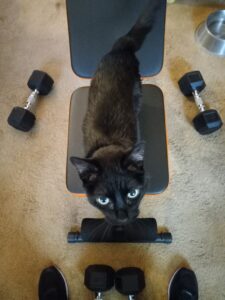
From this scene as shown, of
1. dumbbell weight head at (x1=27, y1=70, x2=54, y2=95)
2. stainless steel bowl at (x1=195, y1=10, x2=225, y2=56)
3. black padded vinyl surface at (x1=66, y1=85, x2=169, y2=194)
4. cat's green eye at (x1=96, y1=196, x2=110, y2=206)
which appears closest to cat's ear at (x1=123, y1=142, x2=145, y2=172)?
cat's green eye at (x1=96, y1=196, x2=110, y2=206)

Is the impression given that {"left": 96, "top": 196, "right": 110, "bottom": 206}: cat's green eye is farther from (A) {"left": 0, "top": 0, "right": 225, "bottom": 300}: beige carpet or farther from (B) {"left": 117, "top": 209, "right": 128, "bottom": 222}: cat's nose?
(A) {"left": 0, "top": 0, "right": 225, "bottom": 300}: beige carpet

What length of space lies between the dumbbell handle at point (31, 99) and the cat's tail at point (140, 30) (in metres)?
0.60

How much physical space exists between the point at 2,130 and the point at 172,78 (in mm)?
1066

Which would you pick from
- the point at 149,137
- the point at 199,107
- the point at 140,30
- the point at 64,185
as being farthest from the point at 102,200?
the point at 199,107

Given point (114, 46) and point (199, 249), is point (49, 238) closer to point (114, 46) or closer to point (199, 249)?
point (199, 249)

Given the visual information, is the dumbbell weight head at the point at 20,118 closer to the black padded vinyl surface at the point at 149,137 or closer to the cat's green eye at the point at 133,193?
the black padded vinyl surface at the point at 149,137

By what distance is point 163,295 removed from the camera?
125cm

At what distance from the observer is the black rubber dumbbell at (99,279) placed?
3.85ft

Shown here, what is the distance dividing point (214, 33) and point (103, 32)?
84 centimetres

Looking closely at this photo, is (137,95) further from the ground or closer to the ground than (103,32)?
closer to the ground

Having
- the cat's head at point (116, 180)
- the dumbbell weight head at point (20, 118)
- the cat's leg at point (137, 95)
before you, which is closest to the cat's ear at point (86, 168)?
the cat's head at point (116, 180)

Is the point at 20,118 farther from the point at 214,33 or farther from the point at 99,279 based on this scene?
the point at 214,33

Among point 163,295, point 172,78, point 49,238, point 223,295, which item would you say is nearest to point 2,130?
point 49,238

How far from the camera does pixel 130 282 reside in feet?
3.85
